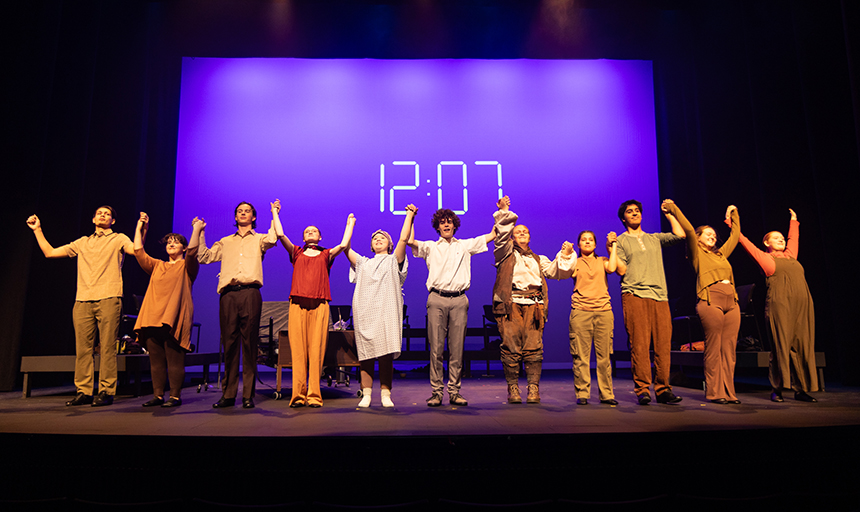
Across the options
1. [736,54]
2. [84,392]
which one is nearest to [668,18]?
[736,54]

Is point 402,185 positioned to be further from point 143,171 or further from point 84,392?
point 84,392

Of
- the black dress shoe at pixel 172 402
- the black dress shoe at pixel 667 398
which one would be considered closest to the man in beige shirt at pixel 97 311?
the black dress shoe at pixel 172 402

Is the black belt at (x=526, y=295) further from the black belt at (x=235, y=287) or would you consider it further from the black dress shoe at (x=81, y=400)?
the black dress shoe at (x=81, y=400)

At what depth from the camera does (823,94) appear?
5.44 meters

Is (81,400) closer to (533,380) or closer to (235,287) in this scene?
(235,287)

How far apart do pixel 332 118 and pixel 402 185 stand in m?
1.65

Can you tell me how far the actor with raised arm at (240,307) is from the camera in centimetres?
379

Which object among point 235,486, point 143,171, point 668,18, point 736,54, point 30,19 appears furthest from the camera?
point 668,18

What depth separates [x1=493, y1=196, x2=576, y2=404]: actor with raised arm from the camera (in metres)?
4.04

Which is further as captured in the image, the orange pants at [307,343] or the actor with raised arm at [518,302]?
the actor with raised arm at [518,302]

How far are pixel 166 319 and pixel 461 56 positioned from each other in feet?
20.5

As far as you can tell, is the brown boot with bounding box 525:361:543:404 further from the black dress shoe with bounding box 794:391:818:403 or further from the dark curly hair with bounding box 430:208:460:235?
the black dress shoe with bounding box 794:391:818:403

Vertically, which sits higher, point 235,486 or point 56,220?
point 56,220

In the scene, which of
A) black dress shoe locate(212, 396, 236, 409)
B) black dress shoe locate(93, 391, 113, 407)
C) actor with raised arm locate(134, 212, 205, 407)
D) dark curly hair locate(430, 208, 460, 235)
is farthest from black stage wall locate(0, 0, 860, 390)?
dark curly hair locate(430, 208, 460, 235)
